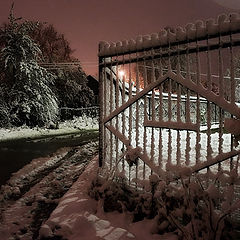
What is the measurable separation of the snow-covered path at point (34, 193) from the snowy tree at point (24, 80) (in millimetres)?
11502

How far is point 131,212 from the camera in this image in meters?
3.77

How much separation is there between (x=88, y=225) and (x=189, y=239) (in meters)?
1.26

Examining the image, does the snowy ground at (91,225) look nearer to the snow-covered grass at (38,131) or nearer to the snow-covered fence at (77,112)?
the snow-covered grass at (38,131)

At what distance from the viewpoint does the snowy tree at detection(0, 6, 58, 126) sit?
1916 centimetres

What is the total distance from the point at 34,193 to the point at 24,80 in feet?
52.1

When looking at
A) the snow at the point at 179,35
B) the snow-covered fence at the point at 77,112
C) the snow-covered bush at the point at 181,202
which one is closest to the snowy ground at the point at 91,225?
the snow-covered bush at the point at 181,202

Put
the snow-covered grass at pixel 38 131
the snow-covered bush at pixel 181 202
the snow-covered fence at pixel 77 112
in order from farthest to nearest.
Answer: the snow-covered fence at pixel 77 112
the snow-covered grass at pixel 38 131
the snow-covered bush at pixel 181 202

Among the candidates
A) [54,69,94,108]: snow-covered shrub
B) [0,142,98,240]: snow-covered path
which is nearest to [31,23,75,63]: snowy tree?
[54,69,94,108]: snow-covered shrub

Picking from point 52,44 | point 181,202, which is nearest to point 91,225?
point 181,202

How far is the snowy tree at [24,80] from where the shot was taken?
19156 millimetres

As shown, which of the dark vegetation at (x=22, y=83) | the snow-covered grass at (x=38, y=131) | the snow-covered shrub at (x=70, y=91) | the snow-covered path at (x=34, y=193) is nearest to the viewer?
the snow-covered path at (x=34, y=193)

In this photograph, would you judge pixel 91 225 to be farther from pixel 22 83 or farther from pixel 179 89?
pixel 22 83

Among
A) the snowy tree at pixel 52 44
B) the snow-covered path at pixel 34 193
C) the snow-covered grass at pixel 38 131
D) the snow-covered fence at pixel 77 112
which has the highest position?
the snowy tree at pixel 52 44

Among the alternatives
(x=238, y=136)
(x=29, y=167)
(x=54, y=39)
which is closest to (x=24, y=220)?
(x=238, y=136)
